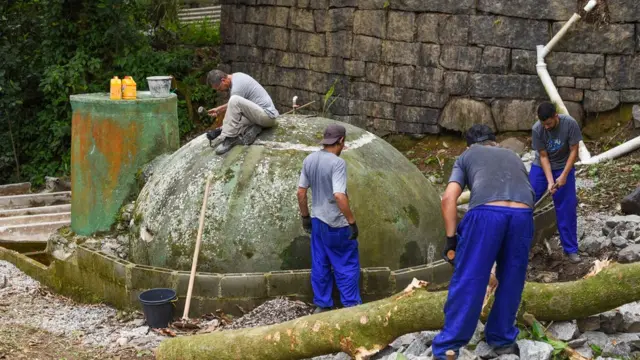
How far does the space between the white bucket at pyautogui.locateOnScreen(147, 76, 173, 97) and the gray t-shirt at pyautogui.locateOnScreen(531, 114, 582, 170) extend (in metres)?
3.86

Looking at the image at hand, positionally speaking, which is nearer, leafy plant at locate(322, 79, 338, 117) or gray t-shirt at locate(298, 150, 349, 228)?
gray t-shirt at locate(298, 150, 349, 228)

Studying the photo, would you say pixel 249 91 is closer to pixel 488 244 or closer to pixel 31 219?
pixel 488 244

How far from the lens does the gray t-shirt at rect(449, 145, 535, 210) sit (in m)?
5.77

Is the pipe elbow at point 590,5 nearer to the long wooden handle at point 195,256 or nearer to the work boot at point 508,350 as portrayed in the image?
the long wooden handle at point 195,256

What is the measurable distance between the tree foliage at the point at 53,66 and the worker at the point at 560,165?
9.04 meters

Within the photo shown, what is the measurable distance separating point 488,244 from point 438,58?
26.6 ft

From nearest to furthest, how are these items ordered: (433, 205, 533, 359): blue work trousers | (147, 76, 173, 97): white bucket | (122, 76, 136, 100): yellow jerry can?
(433, 205, 533, 359): blue work trousers, (122, 76, 136, 100): yellow jerry can, (147, 76, 173, 97): white bucket

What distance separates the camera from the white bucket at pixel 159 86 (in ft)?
31.1

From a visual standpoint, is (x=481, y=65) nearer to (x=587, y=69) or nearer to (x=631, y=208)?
(x=587, y=69)

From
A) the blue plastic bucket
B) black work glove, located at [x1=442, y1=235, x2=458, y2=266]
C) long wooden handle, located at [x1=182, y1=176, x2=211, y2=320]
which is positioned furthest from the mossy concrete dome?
black work glove, located at [x1=442, y1=235, x2=458, y2=266]

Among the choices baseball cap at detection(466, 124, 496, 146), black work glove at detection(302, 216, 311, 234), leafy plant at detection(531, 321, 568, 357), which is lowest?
leafy plant at detection(531, 321, 568, 357)

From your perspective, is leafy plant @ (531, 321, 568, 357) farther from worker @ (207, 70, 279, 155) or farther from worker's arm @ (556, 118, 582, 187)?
worker @ (207, 70, 279, 155)

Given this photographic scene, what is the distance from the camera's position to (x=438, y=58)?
13453mm

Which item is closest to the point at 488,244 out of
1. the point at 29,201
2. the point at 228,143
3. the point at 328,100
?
the point at 228,143
